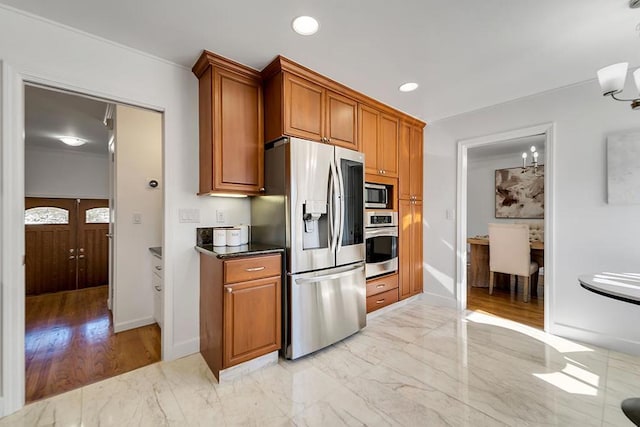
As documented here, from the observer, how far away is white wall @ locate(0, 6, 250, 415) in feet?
5.31

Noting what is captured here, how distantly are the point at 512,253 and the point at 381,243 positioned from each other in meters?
2.17

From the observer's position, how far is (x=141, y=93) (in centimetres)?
206

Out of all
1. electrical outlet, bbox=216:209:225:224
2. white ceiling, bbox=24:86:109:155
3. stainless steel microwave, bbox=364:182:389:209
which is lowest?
electrical outlet, bbox=216:209:225:224

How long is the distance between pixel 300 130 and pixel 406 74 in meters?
1.11

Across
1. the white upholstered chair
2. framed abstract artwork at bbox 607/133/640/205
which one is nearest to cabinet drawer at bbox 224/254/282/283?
framed abstract artwork at bbox 607/133/640/205

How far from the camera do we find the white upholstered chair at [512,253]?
3.64 m

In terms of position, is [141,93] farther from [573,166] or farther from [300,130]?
[573,166]

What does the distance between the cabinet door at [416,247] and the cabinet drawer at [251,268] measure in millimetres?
2110

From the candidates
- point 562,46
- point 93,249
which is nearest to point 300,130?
point 562,46

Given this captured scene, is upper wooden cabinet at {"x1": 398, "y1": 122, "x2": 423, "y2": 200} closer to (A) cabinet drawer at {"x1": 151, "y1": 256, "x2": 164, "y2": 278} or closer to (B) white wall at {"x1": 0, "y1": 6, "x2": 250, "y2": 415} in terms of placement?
(B) white wall at {"x1": 0, "y1": 6, "x2": 250, "y2": 415}

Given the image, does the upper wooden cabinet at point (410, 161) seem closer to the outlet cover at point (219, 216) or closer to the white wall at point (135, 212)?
the outlet cover at point (219, 216)

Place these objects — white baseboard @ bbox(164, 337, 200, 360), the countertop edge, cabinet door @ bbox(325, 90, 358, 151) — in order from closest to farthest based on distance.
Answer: the countertop edge
white baseboard @ bbox(164, 337, 200, 360)
cabinet door @ bbox(325, 90, 358, 151)

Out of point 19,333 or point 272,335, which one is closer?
point 19,333

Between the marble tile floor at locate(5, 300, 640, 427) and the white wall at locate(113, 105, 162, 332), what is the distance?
113cm
